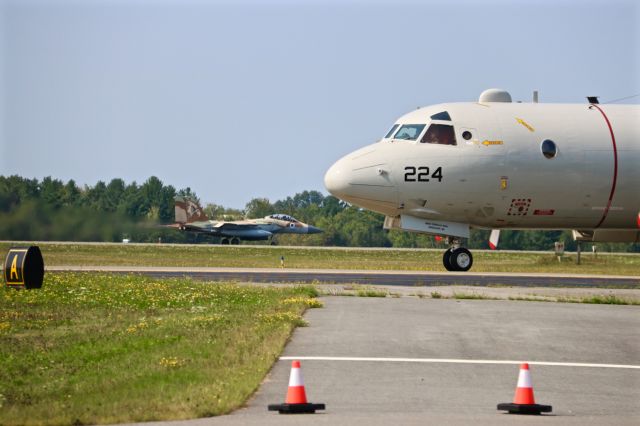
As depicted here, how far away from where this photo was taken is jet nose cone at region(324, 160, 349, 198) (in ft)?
100

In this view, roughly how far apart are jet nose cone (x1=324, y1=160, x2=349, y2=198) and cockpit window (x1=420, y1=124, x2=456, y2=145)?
2502mm

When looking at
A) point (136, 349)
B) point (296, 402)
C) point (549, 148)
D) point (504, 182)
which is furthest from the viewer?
point (549, 148)

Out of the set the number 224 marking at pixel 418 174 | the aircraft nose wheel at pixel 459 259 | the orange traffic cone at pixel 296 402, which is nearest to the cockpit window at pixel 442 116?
the number 224 marking at pixel 418 174

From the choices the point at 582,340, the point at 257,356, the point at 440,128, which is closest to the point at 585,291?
the point at 440,128

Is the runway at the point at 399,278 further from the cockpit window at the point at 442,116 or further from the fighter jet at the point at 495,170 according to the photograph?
the cockpit window at the point at 442,116

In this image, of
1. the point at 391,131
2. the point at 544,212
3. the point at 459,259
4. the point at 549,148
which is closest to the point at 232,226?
the point at 459,259

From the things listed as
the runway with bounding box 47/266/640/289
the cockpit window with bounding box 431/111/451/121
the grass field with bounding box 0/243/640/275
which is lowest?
the runway with bounding box 47/266/640/289

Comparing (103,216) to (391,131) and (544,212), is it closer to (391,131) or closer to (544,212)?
(391,131)

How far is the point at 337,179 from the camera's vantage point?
101 ft

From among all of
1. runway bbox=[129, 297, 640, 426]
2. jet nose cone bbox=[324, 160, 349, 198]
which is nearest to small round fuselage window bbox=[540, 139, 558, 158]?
jet nose cone bbox=[324, 160, 349, 198]

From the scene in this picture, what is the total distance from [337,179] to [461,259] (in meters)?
5.13

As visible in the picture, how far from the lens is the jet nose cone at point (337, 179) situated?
30531mm

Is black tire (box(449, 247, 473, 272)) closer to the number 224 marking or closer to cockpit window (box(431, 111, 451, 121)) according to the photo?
the number 224 marking

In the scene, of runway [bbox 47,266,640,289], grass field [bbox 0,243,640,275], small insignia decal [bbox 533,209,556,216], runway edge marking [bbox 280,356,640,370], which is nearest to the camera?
runway edge marking [bbox 280,356,640,370]
